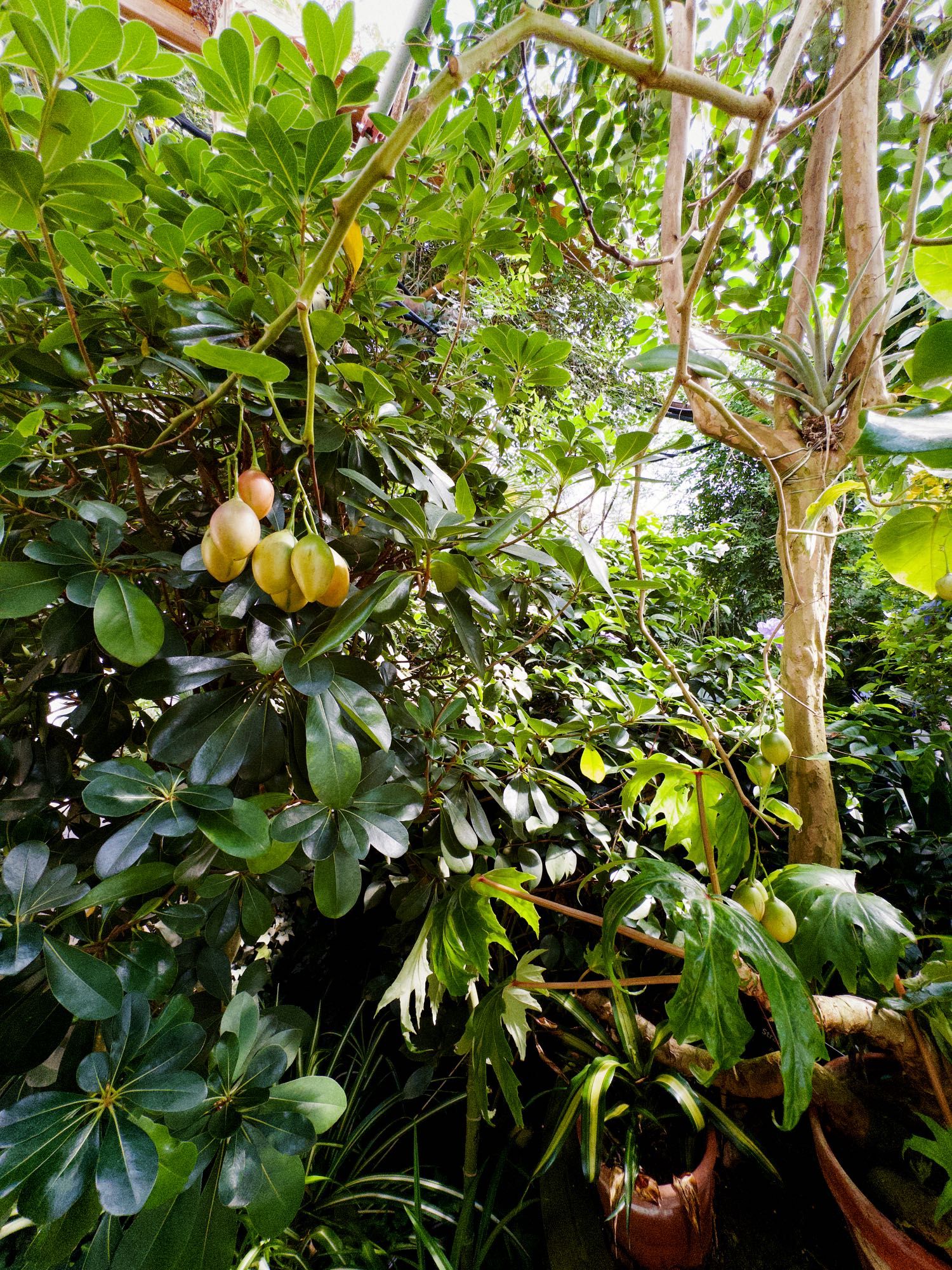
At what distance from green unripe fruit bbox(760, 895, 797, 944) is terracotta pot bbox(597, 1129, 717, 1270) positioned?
53 cm

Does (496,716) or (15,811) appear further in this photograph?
(496,716)

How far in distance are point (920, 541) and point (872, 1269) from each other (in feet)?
3.01

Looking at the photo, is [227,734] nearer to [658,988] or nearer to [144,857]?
[144,857]

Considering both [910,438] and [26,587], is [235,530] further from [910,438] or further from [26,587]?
Answer: [910,438]

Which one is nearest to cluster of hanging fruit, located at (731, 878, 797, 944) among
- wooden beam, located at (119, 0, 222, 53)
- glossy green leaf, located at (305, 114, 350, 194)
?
glossy green leaf, located at (305, 114, 350, 194)

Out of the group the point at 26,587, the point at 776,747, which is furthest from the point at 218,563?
the point at 776,747

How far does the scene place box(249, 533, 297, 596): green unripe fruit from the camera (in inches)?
16.3

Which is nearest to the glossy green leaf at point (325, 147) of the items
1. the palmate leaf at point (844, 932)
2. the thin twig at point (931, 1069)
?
the palmate leaf at point (844, 932)

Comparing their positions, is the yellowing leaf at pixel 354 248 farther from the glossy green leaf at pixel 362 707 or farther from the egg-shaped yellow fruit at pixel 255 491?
the glossy green leaf at pixel 362 707

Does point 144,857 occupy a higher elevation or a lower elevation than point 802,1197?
higher

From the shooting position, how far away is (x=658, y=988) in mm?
1191

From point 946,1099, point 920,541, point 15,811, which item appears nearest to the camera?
point 920,541

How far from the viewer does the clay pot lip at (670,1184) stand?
0.84 m

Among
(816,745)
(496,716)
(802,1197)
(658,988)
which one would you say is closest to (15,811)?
(496,716)
